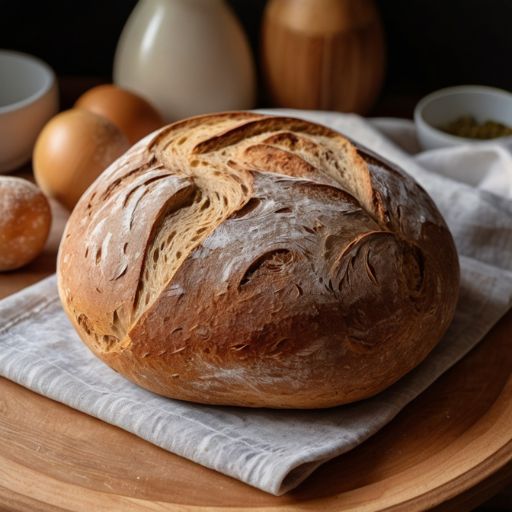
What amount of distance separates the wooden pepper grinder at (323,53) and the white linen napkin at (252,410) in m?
0.41

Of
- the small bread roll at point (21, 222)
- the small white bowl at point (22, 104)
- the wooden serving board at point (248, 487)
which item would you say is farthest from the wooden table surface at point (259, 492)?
the small white bowl at point (22, 104)

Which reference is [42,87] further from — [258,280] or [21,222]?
[258,280]

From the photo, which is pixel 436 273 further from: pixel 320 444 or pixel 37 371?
pixel 37 371

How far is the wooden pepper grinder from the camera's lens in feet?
5.39

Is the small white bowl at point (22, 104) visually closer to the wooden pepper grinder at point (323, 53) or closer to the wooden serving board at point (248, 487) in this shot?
the wooden pepper grinder at point (323, 53)

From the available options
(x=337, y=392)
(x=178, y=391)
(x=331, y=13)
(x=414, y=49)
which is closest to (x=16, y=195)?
(x=178, y=391)

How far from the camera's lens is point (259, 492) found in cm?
99

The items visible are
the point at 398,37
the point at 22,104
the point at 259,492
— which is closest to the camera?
the point at 259,492

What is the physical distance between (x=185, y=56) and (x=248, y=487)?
0.87m

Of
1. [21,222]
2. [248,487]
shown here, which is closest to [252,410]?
[248,487]

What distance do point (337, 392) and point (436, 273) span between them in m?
0.19

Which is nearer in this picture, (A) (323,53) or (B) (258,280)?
(B) (258,280)

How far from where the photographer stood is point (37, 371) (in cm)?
113

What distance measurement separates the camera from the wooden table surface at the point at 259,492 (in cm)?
99
